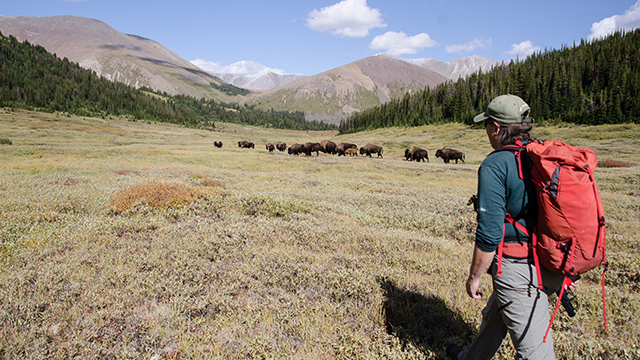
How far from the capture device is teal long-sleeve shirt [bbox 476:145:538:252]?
2.55 meters

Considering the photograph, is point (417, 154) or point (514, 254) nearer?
point (514, 254)

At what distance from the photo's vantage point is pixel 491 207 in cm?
258

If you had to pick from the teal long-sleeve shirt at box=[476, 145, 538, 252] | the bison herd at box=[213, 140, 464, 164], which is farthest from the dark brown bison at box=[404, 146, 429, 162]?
the teal long-sleeve shirt at box=[476, 145, 538, 252]

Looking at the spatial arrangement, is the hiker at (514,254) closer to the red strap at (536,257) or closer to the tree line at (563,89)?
the red strap at (536,257)

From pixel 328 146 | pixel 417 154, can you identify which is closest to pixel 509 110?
Result: pixel 417 154

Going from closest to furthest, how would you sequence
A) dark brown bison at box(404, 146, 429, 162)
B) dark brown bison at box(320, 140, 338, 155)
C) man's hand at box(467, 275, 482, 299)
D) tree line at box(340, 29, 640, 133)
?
1. man's hand at box(467, 275, 482, 299)
2. dark brown bison at box(404, 146, 429, 162)
3. dark brown bison at box(320, 140, 338, 155)
4. tree line at box(340, 29, 640, 133)

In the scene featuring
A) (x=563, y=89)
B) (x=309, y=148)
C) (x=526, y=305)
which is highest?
(x=563, y=89)

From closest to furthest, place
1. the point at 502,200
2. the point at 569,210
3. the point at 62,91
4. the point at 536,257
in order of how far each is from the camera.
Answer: the point at 569,210 < the point at 536,257 < the point at 502,200 < the point at 62,91

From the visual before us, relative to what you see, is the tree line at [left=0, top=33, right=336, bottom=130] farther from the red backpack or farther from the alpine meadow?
the red backpack

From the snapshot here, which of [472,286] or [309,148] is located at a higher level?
[309,148]

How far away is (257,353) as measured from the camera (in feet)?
10.8

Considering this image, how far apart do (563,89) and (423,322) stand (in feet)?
379

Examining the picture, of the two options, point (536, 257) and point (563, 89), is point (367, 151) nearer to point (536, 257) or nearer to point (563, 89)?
point (536, 257)

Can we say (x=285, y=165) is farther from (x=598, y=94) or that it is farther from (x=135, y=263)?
(x=598, y=94)
